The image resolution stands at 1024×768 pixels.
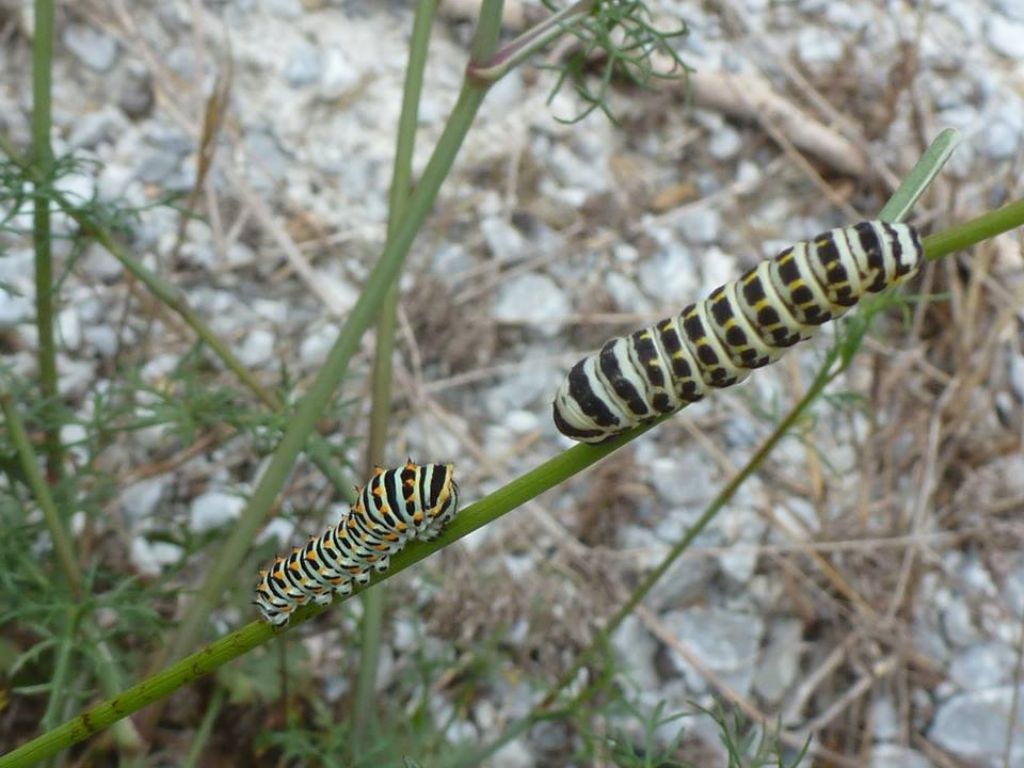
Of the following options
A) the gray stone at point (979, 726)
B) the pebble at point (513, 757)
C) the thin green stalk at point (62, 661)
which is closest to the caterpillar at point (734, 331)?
the thin green stalk at point (62, 661)

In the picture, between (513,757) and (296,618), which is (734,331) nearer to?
(296,618)

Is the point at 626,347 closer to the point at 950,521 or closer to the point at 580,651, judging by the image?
the point at 580,651

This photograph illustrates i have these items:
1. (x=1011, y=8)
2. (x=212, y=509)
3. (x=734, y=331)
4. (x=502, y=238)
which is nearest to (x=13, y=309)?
(x=212, y=509)

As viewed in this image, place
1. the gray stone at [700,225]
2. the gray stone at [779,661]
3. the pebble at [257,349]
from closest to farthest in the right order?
1. the gray stone at [779,661]
2. the pebble at [257,349]
3. the gray stone at [700,225]

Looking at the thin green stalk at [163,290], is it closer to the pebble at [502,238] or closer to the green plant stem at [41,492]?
the green plant stem at [41,492]

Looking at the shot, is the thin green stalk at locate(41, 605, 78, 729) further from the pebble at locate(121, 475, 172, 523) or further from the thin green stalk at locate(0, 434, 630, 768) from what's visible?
the pebble at locate(121, 475, 172, 523)
